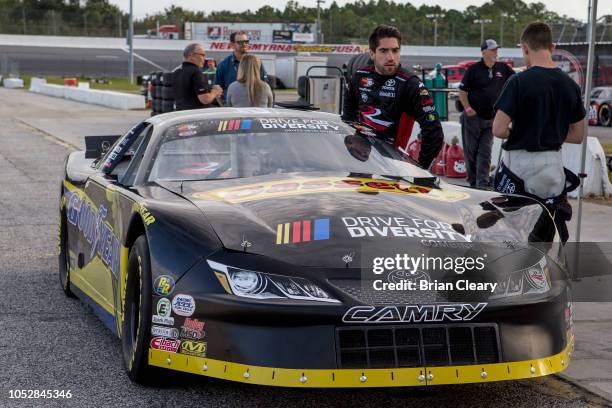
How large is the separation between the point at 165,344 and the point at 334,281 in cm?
76

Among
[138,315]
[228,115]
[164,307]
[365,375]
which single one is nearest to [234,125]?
[228,115]

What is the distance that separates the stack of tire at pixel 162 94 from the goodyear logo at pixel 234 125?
50.9 ft

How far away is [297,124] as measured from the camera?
18.8 ft

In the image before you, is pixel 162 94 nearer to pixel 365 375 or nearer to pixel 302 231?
pixel 302 231

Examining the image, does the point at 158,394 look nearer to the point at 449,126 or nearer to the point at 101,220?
the point at 101,220

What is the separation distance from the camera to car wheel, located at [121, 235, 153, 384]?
4352 millimetres

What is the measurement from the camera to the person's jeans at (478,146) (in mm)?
11398

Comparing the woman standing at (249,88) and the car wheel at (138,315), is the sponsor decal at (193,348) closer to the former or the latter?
the car wheel at (138,315)

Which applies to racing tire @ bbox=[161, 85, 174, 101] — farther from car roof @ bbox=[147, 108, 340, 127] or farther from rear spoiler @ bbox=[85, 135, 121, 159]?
car roof @ bbox=[147, 108, 340, 127]

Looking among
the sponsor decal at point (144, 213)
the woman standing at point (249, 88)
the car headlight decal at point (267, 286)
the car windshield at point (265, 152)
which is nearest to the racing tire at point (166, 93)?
the woman standing at point (249, 88)

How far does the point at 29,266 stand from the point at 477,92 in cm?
563

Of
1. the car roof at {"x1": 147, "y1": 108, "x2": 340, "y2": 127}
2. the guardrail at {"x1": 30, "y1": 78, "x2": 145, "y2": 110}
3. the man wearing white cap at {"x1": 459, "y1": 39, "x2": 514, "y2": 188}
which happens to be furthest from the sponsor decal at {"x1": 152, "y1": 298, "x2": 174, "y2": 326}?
the guardrail at {"x1": 30, "y1": 78, "x2": 145, "y2": 110}

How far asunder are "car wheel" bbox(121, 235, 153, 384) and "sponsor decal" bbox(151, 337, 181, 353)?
5 centimetres

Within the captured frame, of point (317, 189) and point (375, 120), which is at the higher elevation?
point (375, 120)
